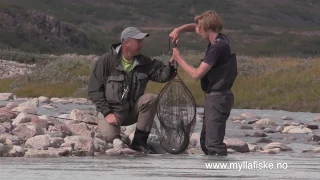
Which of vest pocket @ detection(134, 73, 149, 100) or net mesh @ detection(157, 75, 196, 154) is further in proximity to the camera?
net mesh @ detection(157, 75, 196, 154)

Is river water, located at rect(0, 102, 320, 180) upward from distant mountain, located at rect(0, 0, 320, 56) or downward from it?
upward

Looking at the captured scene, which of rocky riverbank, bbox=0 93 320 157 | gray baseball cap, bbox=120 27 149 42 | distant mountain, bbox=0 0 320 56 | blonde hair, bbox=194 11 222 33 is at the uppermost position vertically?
blonde hair, bbox=194 11 222 33

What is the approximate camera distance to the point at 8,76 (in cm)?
3219

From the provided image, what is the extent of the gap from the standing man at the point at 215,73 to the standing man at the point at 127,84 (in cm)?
75

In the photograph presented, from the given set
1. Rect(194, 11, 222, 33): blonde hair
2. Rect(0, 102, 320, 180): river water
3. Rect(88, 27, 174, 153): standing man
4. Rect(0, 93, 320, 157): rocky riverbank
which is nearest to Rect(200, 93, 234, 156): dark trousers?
Rect(0, 102, 320, 180): river water

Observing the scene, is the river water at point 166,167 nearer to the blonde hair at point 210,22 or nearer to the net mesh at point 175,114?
the net mesh at point 175,114

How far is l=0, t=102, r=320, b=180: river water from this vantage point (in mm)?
8953

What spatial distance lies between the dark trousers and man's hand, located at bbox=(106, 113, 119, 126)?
44.6 inches

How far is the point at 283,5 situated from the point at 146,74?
172170 mm

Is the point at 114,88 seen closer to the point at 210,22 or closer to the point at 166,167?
the point at 210,22

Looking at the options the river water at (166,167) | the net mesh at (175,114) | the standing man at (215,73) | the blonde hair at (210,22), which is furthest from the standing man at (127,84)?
the blonde hair at (210,22)

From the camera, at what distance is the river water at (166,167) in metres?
8.95

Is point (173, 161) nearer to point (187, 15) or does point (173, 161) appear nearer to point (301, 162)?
point (301, 162)

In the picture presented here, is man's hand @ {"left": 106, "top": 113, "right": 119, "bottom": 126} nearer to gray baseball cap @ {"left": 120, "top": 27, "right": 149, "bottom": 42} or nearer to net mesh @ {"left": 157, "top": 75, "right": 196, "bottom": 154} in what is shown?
net mesh @ {"left": 157, "top": 75, "right": 196, "bottom": 154}
